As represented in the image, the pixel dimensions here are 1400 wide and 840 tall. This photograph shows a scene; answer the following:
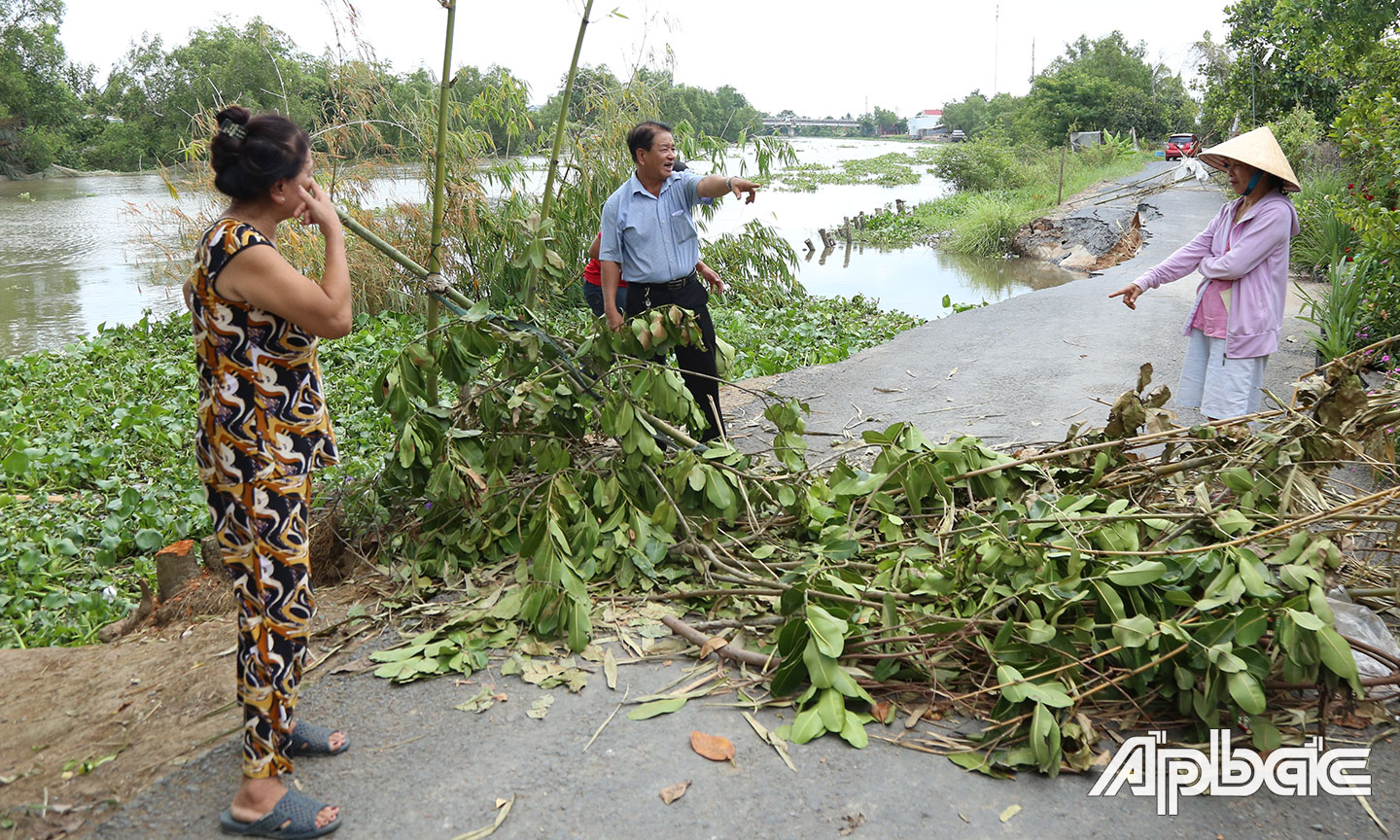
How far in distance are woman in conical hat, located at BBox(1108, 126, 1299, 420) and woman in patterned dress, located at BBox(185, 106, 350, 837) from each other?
120 inches

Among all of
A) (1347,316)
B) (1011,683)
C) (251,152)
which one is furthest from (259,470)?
(1347,316)

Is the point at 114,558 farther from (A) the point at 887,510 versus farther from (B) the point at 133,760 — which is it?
(A) the point at 887,510

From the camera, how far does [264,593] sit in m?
2.05

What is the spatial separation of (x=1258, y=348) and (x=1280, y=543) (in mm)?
1539

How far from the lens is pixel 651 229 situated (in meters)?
4.18

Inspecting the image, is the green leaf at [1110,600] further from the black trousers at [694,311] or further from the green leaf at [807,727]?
the black trousers at [694,311]

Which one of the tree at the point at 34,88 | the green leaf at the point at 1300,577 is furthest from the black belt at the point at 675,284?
the tree at the point at 34,88

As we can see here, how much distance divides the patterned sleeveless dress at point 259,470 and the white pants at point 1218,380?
3614 mm

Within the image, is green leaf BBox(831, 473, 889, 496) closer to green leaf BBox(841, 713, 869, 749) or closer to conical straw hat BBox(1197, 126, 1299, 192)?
green leaf BBox(841, 713, 869, 749)

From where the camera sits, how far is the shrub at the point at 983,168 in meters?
28.9

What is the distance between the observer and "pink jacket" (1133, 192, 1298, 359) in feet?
12.3

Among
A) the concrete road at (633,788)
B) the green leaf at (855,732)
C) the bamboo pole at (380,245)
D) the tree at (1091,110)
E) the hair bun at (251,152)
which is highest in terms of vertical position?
the tree at (1091,110)

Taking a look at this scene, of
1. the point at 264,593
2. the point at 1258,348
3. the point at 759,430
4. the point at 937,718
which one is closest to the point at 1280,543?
the point at 937,718

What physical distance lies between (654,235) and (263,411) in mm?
2422
